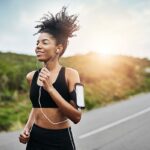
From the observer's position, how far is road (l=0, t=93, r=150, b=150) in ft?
32.7

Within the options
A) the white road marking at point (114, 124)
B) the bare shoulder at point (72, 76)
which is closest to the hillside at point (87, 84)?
the white road marking at point (114, 124)

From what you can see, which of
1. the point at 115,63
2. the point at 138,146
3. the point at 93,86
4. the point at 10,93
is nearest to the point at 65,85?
the point at 138,146

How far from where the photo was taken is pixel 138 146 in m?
9.85

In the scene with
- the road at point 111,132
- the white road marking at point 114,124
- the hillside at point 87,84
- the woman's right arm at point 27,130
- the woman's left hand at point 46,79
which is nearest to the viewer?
the woman's left hand at point 46,79

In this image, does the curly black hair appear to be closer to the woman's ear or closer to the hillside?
the woman's ear

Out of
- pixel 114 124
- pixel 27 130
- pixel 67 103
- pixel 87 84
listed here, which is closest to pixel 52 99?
pixel 67 103

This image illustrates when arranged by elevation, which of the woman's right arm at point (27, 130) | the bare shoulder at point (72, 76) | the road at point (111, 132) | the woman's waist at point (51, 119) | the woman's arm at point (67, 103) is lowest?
the road at point (111, 132)

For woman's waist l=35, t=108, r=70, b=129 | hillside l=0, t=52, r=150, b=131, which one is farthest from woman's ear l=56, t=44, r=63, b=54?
hillside l=0, t=52, r=150, b=131

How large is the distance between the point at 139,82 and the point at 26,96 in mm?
14624

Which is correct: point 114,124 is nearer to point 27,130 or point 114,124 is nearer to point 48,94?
point 27,130

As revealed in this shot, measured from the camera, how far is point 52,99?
11.8ft

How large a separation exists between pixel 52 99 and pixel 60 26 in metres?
0.58

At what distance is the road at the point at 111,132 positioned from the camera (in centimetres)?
995

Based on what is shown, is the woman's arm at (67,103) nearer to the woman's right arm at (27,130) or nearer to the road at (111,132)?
the woman's right arm at (27,130)
